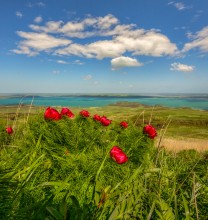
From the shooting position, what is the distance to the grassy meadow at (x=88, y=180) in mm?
2391

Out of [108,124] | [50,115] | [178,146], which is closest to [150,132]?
[108,124]

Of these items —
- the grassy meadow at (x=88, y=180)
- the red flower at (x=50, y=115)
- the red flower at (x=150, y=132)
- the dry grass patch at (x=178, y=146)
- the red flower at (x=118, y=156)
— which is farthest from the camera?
the dry grass patch at (x=178, y=146)

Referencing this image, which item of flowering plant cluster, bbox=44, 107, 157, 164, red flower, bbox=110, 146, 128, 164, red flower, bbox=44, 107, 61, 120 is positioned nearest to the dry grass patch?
flowering plant cluster, bbox=44, 107, 157, 164

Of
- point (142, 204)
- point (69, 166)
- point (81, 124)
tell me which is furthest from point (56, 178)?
point (81, 124)

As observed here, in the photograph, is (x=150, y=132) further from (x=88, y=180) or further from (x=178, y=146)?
(x=178, y=146)

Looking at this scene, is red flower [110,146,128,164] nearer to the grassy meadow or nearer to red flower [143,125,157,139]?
the grassy meadow

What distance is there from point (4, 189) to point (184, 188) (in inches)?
121

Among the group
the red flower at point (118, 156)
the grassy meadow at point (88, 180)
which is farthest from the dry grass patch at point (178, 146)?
the red flower at point (118, 156)

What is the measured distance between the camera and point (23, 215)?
220 cm

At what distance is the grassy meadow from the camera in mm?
2391

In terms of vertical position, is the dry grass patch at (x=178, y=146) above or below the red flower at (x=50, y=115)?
below

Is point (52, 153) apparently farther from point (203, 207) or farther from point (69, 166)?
point (203, 207)

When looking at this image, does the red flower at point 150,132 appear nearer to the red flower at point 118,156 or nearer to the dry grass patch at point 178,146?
the dry grass patch at point 178,146

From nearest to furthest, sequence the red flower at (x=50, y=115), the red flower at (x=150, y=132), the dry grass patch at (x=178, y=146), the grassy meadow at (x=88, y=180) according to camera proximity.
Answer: the grassy meadow at (x=88, y=180), the red flower at (x=50, y=115), the red flower at (x=150, y=132), the dry grass patch at (x=178, y=146)
